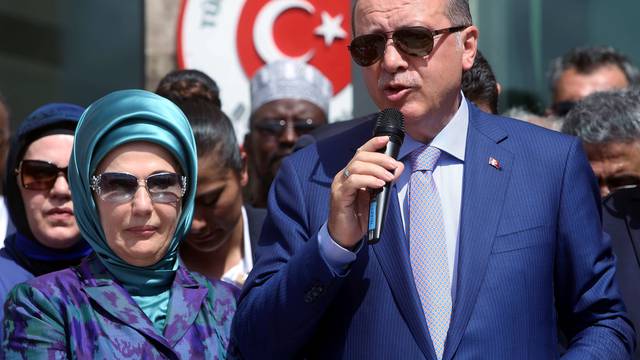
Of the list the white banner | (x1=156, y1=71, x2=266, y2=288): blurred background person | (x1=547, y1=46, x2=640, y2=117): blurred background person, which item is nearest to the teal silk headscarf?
(x1=156, y1=71, x2=266, y2=288): blurred background person

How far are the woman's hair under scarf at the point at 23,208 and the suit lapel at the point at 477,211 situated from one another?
156 cm

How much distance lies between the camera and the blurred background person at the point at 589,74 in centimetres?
623

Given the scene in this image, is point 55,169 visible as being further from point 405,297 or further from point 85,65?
point 85,65

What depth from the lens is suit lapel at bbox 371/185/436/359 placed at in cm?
290

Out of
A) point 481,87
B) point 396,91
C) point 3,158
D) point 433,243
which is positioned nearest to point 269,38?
point 3,158

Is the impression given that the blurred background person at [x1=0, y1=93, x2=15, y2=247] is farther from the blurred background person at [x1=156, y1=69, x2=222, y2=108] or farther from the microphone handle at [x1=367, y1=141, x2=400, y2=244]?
the microphone handle at [x1=367, y1=141, x2=400, y2=244]

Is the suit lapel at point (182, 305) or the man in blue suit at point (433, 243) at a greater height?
the man in blue suit at point (433, 243)

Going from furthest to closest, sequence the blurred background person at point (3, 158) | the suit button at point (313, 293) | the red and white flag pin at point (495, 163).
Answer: the blurred background person at point (3, 158)
the red and white flag pin at point (495, 163)
the suit button at point (313, 293)

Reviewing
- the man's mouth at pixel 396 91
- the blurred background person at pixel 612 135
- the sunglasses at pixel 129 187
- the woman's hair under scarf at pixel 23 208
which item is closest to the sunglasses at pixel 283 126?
the blurred background person at pixel 612 135

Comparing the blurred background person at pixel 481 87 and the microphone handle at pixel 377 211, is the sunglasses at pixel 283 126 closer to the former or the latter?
the blurred background person at pixel 481 87

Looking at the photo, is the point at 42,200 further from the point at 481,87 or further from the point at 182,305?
the point at 481,87

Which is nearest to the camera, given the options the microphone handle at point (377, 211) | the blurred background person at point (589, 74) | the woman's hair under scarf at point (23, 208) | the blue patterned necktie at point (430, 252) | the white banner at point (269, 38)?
the microphone handle at point (377, 211)

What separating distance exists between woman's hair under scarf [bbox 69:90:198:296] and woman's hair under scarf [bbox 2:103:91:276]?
2.17 ft

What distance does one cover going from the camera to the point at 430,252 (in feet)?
9.84
